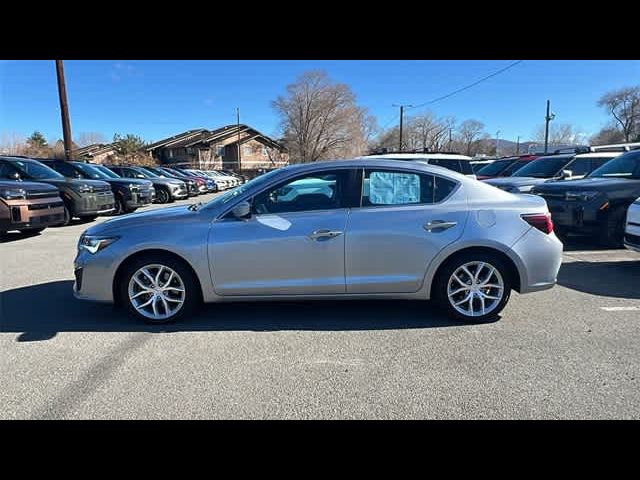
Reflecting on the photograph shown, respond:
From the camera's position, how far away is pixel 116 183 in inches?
502

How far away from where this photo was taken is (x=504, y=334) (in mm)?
3531

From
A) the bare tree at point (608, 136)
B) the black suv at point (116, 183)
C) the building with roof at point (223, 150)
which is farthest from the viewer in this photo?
the bare tree at point (608, 136)

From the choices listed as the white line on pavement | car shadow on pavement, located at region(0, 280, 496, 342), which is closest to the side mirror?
car shadow on pavement, located at region(0, 280, 496, 342)

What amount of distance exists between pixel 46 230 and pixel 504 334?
35.5 ft

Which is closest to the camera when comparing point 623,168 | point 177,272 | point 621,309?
point 177,272

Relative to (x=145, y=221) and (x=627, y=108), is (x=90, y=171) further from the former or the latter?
(x=627, y=108)

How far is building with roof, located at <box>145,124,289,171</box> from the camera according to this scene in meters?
50.7

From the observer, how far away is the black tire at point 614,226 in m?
6.86

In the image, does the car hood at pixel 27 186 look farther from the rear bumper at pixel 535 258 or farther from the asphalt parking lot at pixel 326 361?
the rear bumper at pixel 535 258

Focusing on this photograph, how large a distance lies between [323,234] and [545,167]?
31.0 feet

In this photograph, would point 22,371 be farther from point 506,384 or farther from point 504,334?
point 504,334

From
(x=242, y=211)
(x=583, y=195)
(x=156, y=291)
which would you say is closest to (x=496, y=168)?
(x=583, y=195)

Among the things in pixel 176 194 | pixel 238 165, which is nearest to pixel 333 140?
pixel 238 165

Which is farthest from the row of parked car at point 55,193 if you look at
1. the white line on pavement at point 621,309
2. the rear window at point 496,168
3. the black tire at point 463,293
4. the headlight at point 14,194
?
the rear window at point 496,168
